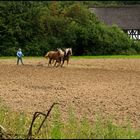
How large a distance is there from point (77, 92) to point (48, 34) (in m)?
37.6

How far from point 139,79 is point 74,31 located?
30.5 meters

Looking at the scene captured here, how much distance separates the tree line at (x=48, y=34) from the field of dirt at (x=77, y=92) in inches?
957

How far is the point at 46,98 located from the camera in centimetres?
1859

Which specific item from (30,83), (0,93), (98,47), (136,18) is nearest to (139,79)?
(30,83)

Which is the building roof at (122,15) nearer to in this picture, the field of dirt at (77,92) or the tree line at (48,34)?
the tree line at (48,34)

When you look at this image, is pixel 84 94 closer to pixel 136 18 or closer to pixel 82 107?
pixel 82 107

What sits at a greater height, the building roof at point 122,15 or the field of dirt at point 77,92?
the building roof at point 122,15

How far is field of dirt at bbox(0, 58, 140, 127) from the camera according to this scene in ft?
50.8

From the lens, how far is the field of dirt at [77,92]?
15477mm

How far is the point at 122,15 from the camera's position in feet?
250

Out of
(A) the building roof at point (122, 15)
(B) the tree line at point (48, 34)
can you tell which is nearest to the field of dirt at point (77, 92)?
(B) the tree line at point (48, 34)

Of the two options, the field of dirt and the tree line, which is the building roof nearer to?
the tree line

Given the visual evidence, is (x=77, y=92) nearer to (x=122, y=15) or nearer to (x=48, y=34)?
(x=48, y=34)

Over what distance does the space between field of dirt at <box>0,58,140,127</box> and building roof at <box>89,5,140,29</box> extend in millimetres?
42672
